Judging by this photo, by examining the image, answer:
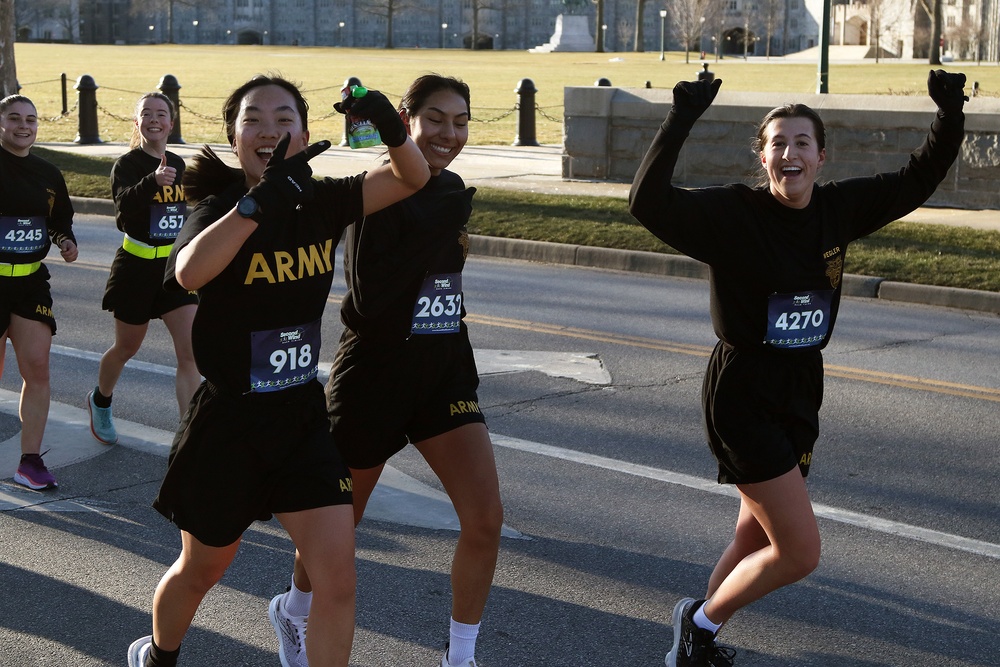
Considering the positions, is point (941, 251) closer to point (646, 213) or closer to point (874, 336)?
point (874, 336)

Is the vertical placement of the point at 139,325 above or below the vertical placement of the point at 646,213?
below

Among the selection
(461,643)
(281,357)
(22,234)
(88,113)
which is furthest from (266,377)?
(88,113)

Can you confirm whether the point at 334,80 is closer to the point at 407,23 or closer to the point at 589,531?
the point at 589,531

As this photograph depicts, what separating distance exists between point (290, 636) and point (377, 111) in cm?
185

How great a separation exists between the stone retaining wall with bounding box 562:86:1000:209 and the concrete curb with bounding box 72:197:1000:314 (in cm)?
465

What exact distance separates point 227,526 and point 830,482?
372 centimetres

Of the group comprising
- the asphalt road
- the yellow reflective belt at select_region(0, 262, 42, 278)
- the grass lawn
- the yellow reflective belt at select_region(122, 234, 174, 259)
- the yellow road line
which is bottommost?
the asphalt road

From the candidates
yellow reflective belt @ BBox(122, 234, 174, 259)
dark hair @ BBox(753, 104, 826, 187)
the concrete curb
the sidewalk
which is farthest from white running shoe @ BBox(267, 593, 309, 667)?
the concrete curb

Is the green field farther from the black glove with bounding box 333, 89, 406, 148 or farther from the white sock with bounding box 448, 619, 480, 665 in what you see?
the black glove with bounding box 333, 89, 406, 148

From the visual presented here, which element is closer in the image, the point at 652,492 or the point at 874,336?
the point at 652,492

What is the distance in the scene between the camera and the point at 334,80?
179 feet

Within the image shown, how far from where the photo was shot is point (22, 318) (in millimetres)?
6449

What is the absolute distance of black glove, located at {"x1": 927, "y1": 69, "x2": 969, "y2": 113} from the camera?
448cm

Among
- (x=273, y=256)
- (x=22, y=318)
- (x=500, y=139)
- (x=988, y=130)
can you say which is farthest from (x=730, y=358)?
(x=500, y=139)
